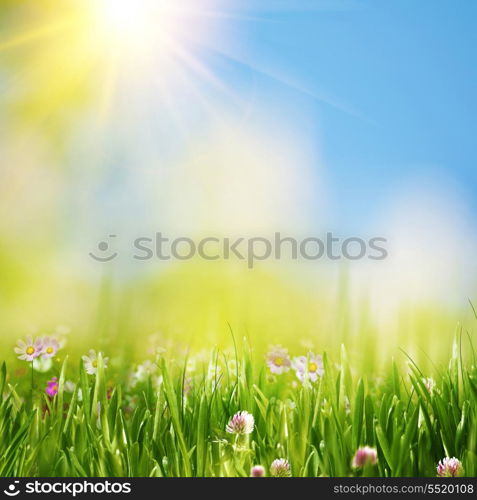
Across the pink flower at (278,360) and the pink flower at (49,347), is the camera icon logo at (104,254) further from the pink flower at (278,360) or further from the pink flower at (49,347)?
the pink flower at (278,360)

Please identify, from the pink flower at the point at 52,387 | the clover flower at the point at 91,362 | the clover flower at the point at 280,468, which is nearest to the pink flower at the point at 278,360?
the clover flower at the point at 280,468

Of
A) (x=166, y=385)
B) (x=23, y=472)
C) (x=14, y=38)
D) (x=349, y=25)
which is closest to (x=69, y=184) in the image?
(x=14, y=38)

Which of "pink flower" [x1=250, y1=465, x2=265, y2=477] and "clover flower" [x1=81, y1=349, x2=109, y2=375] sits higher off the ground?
"clover flower" [x1=81, y1=349, x2=109, y2=375]

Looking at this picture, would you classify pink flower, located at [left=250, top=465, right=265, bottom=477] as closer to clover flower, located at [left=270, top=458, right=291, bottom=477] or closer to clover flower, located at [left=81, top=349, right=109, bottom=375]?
clover flower, located at [left=270, top=458, right=291, bottom=477]

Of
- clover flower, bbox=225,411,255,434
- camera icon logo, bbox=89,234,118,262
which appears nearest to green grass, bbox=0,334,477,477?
clover flower, bbox=225,411,255,434
